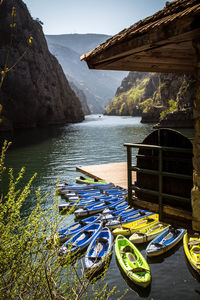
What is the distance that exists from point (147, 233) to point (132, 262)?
2369mm

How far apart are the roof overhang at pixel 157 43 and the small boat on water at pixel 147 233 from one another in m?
7.16

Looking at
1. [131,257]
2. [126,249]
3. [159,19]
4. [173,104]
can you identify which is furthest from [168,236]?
[173,104]

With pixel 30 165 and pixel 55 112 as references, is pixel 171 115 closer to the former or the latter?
pixel 55 112

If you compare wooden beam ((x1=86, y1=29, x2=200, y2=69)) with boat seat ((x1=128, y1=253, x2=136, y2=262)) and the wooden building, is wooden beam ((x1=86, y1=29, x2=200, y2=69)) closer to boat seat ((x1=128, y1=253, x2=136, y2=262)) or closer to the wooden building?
the wooden building

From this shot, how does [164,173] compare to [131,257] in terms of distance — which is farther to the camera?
[131,257]

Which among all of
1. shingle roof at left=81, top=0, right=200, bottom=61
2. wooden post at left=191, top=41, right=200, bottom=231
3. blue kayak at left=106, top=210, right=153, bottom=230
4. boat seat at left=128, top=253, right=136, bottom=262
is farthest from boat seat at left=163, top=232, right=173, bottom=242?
shingle roof at left=81, top=0, right=200, bottom=61

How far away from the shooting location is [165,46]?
5.69 m

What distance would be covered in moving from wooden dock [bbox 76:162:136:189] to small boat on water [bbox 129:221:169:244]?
631 cm

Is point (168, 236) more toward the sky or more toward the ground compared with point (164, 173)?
more toward the ground

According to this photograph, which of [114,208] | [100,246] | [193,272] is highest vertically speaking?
[114,208]

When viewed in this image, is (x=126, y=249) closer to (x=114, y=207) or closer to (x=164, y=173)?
(x=114, y=207)

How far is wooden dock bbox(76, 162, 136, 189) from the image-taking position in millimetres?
20009

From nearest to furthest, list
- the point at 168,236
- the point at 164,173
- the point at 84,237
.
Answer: the point at 164,173, the point at 168,236, the point at 84,237

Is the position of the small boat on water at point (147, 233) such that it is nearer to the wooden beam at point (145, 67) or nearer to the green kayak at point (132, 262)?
the green kayak at point (132, 262)
